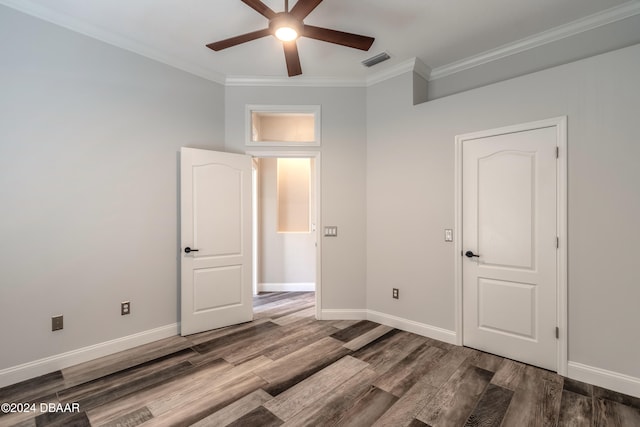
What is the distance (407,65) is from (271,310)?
355 centimetres

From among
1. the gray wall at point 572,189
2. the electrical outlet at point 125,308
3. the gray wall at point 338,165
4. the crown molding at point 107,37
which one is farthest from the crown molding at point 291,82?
the electrical outlet at point 125,308

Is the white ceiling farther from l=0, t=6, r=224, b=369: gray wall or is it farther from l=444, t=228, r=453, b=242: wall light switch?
l=444, t=228, r=453, b=242: wall light switch

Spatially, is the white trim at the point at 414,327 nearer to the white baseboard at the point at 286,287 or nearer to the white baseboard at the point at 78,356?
the white baseboard at the point at 286,287

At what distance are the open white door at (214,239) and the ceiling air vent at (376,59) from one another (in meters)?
1.74

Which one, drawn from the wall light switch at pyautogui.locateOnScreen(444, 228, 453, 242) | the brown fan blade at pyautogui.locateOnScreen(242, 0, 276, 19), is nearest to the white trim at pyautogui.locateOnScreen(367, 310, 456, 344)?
the wall light switch at pyautogui.locateOnScreen(444, 228, 453, 242)

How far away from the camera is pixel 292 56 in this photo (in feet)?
8.16

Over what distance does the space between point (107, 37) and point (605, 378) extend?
5.13 m

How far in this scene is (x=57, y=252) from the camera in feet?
8.35

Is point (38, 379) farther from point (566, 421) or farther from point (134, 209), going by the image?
point (566, 421)

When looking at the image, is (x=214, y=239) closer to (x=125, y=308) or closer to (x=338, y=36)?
(x=125, y=308)

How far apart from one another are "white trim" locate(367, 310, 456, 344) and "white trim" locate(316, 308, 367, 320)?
150 mm

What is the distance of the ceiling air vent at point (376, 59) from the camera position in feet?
10.3

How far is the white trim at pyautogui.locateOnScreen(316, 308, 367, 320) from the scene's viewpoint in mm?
3729

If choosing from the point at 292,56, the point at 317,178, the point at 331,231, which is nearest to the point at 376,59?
the point at 292,56
